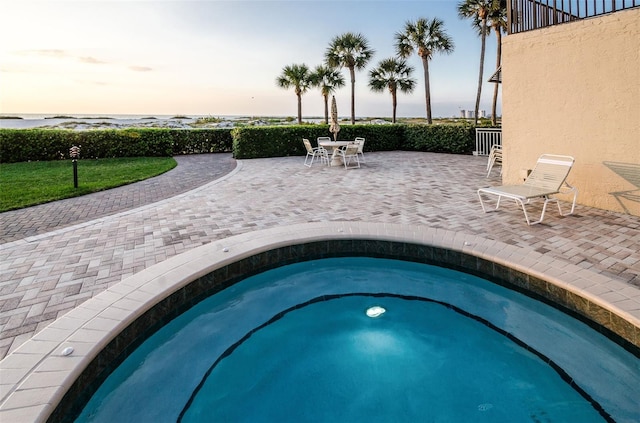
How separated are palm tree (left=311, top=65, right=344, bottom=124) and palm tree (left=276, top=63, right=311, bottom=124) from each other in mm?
573

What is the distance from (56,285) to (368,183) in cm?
646

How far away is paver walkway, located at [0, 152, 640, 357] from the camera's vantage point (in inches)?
129

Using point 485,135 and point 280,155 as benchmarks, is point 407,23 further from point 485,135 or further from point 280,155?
point 280,155

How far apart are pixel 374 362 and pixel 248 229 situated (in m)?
2.73

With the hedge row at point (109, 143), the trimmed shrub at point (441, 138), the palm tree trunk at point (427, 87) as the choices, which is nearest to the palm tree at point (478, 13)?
the palm tree trunk at point (427, 87)

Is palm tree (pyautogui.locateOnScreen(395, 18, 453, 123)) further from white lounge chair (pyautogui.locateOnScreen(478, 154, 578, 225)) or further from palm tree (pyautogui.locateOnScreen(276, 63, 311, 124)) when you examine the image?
white lounge chair (pyautogui.locateOnScreen(478, 154, 578, 225))

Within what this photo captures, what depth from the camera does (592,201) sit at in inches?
231

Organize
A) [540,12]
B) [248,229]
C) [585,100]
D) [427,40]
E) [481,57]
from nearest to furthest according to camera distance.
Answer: [248,229] → [585,100] → [540,12] → [427,40] → [481,57]

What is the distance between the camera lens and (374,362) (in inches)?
116

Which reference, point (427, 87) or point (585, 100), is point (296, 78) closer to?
point (427, 87)

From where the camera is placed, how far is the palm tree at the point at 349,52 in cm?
2648

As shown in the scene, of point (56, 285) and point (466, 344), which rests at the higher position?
point (56, 285)

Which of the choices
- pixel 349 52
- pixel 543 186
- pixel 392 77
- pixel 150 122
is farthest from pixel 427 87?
pixel 150 122

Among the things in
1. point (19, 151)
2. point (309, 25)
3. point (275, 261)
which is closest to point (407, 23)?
point (309, 25)
